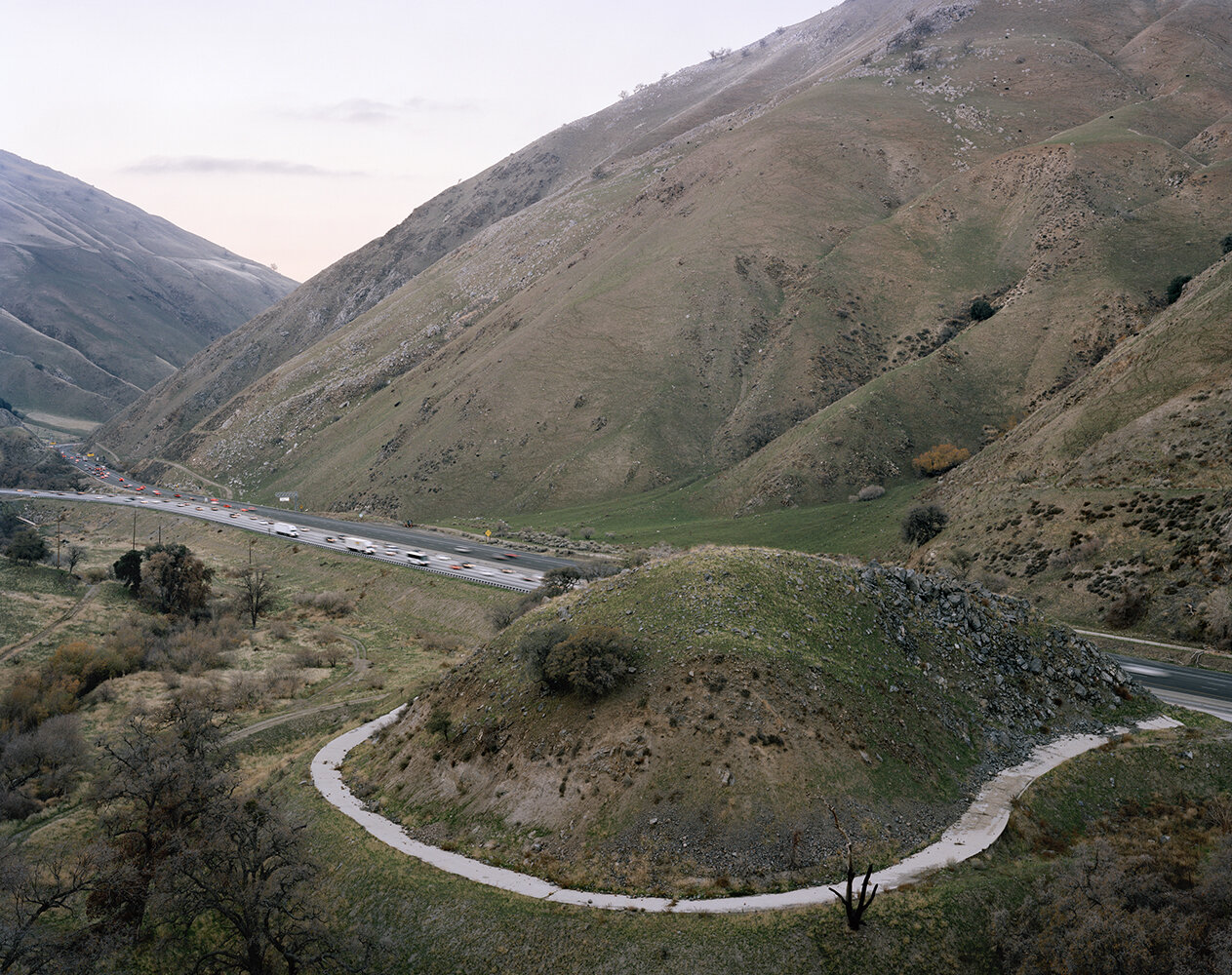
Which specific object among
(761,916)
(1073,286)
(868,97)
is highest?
(868,97)

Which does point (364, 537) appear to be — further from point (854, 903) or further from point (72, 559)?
point (854, 903)

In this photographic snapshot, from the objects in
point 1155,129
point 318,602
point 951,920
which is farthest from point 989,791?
point 1155,129

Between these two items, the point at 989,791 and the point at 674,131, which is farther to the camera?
the point at 674,131

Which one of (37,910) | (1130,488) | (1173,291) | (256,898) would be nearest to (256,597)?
(37,910)

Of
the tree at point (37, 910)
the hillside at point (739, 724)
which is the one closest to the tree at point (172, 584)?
the tree at point (37, 910)

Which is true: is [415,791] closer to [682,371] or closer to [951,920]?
[951,920]

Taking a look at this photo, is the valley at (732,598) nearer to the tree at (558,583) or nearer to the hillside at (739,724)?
the hillside at (739,724)
